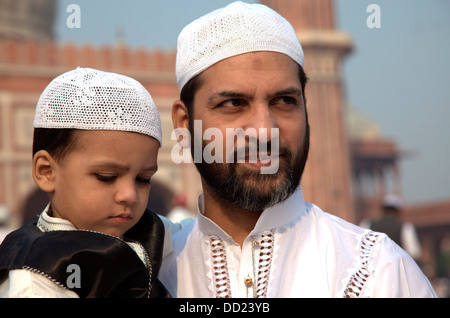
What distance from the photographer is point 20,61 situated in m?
12.9

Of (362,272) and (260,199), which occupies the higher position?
(260,199)

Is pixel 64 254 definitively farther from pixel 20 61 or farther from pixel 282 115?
pixel 20 61

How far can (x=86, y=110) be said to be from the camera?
1.35 metres

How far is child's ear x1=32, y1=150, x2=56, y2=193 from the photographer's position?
1.39 m

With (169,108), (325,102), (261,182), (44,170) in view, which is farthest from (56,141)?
(325,102)

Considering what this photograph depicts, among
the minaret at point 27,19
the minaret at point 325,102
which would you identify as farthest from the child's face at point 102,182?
the minaret at point 27,19

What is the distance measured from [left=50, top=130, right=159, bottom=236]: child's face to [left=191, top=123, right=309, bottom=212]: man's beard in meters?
0.19

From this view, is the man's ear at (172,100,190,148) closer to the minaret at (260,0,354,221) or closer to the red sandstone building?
the red sandstone building

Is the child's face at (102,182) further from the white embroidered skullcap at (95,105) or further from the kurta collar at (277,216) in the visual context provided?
the kurta collar at (277,216)

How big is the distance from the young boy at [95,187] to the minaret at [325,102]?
14313 mm

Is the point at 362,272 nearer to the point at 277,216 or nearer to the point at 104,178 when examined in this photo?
the point at 277,216

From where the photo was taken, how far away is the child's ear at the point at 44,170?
4.55 feet

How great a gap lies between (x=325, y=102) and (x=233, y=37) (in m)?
14.9

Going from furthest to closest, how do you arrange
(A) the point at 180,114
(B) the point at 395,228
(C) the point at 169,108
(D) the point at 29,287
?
(C) the point at 169,108 → (B) the point at 395,228 → (A) the point at 180,114 → (D) the point at 29,287
